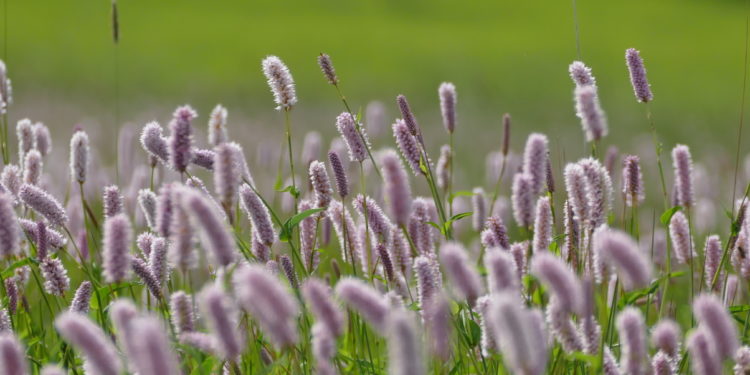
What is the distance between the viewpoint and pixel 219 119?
241 cm

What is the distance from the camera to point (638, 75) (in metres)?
2.69

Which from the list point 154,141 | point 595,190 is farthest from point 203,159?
point 595,190

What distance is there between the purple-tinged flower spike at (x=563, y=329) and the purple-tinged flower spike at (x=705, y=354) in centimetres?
28

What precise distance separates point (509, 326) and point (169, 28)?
82.2 feet

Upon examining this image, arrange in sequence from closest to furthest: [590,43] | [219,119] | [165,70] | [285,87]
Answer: [219,119], [285,87], [165,70], [590,43]

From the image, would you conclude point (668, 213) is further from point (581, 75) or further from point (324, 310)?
point (324, 310)

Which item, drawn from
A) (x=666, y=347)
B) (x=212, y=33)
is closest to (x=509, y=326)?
(x=666, y=347)

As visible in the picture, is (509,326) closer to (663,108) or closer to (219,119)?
(219,119)

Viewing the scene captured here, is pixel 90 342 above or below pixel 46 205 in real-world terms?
below

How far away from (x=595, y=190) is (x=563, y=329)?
1.40ft

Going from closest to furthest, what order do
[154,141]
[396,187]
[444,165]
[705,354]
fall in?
1. [705,354]
2. [396,187]
3. [154,141]
4. [444,165]

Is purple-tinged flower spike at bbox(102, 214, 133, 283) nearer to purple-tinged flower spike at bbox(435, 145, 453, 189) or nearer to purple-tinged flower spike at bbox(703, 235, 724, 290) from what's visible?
purple-tinged flower spike at bbox(703, 235, 724, 290)

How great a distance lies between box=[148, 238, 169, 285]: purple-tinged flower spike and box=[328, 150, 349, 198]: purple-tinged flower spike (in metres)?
0.50

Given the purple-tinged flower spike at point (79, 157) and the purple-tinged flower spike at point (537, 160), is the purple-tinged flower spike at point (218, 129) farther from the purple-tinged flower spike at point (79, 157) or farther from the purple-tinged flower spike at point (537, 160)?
the purple-tinged flower spike at point (537, 160)
